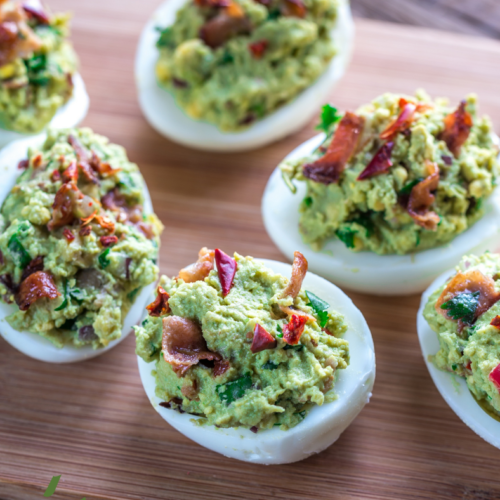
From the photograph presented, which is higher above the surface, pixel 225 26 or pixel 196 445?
pixel 225 26

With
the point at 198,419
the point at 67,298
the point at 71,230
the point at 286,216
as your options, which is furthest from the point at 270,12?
the point at 198,419

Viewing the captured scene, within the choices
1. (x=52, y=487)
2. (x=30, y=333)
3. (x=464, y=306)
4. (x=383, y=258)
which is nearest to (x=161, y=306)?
(x=30, y=333)

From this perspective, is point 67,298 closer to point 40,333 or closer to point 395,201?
point 40,333

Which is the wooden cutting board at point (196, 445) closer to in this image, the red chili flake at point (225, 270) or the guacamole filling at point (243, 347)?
the guacamole filling at point (243, 347)

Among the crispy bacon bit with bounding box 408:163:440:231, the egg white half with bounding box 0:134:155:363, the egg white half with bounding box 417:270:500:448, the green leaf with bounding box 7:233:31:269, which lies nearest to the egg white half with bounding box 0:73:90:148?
the egg white half with bounding box 0:134:155:363

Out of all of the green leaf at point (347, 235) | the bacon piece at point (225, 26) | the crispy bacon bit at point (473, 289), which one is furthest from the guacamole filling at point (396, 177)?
the bacon piece at point (225, 26)

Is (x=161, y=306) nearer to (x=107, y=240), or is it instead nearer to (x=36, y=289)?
(x=107, y=240)
